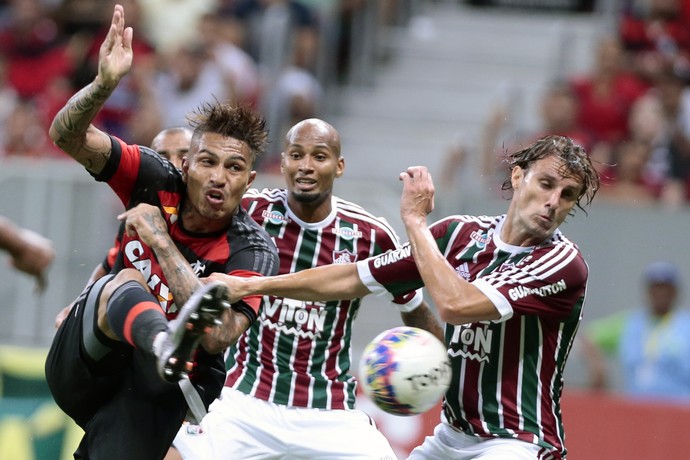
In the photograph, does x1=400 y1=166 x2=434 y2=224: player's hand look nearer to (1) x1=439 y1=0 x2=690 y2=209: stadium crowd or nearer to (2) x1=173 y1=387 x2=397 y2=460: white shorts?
(2) x1=173 y1=387 x2=397 y2=460: white shorts

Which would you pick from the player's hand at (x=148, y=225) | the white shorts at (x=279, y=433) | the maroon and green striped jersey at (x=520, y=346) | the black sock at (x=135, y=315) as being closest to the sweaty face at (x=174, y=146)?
the white shorts at (x=279, y=433)

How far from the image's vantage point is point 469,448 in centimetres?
581

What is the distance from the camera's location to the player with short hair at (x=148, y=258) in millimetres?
5516

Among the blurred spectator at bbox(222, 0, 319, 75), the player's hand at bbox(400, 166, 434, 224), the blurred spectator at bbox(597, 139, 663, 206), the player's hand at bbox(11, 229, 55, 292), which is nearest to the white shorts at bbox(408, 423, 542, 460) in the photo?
the player's hand at bbox(400, 166, 434, 224)

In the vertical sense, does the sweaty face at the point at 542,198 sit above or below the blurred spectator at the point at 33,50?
below

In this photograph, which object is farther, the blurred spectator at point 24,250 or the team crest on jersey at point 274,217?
the team crest on jersey at point 274,217

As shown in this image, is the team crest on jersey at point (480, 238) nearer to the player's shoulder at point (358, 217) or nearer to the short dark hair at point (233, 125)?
the short dark hair at point (233, 125)

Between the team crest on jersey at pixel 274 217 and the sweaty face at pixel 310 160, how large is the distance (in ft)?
0.65

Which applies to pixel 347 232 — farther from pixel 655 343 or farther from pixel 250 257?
pixel 655 343

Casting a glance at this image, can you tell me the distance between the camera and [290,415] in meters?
7.03

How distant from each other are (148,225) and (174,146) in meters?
1.62

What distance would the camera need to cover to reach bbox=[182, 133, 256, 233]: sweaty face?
569 centimetres

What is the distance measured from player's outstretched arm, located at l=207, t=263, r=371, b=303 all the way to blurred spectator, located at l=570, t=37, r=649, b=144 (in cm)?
556

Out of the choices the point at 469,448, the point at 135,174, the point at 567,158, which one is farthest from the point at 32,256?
the point at 567,158
